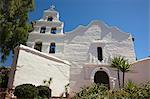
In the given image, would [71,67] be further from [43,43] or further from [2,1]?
[2,1]

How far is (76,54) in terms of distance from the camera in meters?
23.0

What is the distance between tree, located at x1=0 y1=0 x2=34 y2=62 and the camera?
63.0 ft

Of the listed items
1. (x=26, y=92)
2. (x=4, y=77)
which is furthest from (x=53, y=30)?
(x=26, y=92)

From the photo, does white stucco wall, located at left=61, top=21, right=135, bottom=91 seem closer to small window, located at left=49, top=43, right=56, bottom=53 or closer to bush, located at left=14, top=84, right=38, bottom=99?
small window, located at left=49, top=43, right=56, bottom=53

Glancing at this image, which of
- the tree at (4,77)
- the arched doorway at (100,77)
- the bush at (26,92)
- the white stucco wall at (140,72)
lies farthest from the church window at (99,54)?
the bush at (26,92)

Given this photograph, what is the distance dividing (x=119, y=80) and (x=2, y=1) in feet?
42.8

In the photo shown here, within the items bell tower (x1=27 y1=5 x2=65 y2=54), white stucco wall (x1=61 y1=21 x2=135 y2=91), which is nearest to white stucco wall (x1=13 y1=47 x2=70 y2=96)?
white stucco wall (x1=61 y1=21 x2=135 y2=91)

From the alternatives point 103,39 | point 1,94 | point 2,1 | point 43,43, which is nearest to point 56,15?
point 43,43

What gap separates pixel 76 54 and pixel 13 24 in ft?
23.4

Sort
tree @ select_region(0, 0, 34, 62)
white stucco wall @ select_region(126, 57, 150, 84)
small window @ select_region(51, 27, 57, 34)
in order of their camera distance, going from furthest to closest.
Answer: small window @ select_region(51, 27, 57, 34) → white stucco wall @ select_region(126, 57, 150, 84) → tree @ select_region(0, 0, 34, 62)

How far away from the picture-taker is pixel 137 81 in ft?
69.4

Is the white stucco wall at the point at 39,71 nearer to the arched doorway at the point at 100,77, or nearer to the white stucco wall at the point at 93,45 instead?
the white stucco wall at the point at 93,45

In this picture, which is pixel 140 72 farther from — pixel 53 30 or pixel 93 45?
pixel 53 30

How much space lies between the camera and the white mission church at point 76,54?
1852cm
